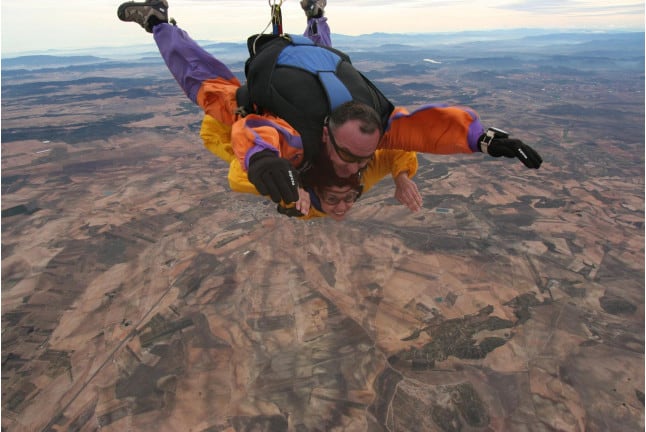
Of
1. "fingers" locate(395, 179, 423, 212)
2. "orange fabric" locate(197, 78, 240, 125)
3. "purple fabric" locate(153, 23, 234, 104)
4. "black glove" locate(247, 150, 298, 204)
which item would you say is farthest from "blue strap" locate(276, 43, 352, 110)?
"fingers" locate(395, 179, 423, 212)

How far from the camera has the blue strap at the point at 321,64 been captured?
322 centimetres

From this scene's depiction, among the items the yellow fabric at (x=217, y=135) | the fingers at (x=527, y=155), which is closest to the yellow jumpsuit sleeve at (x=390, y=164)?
the fingers at (x=527, y=155)

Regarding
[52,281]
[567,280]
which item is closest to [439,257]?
[567,280]

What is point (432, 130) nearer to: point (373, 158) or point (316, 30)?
point (373, 158)

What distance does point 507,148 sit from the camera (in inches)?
122

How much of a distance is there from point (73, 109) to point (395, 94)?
9320cm

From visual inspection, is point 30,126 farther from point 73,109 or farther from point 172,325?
point 172,325

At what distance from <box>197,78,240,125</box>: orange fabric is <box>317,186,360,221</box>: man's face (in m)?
1.33

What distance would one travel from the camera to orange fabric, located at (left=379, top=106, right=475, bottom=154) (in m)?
3.49

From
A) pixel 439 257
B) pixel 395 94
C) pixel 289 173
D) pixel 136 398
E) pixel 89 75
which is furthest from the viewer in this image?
pixel 89 75

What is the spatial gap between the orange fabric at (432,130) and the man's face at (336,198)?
2.31 feet

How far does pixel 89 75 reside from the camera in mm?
161625

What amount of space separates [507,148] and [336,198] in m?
1.85

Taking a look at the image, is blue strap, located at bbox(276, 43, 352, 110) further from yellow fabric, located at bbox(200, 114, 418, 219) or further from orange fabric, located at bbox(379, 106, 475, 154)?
yellow fabric, located at bbox(200, 114, 418, 219)
